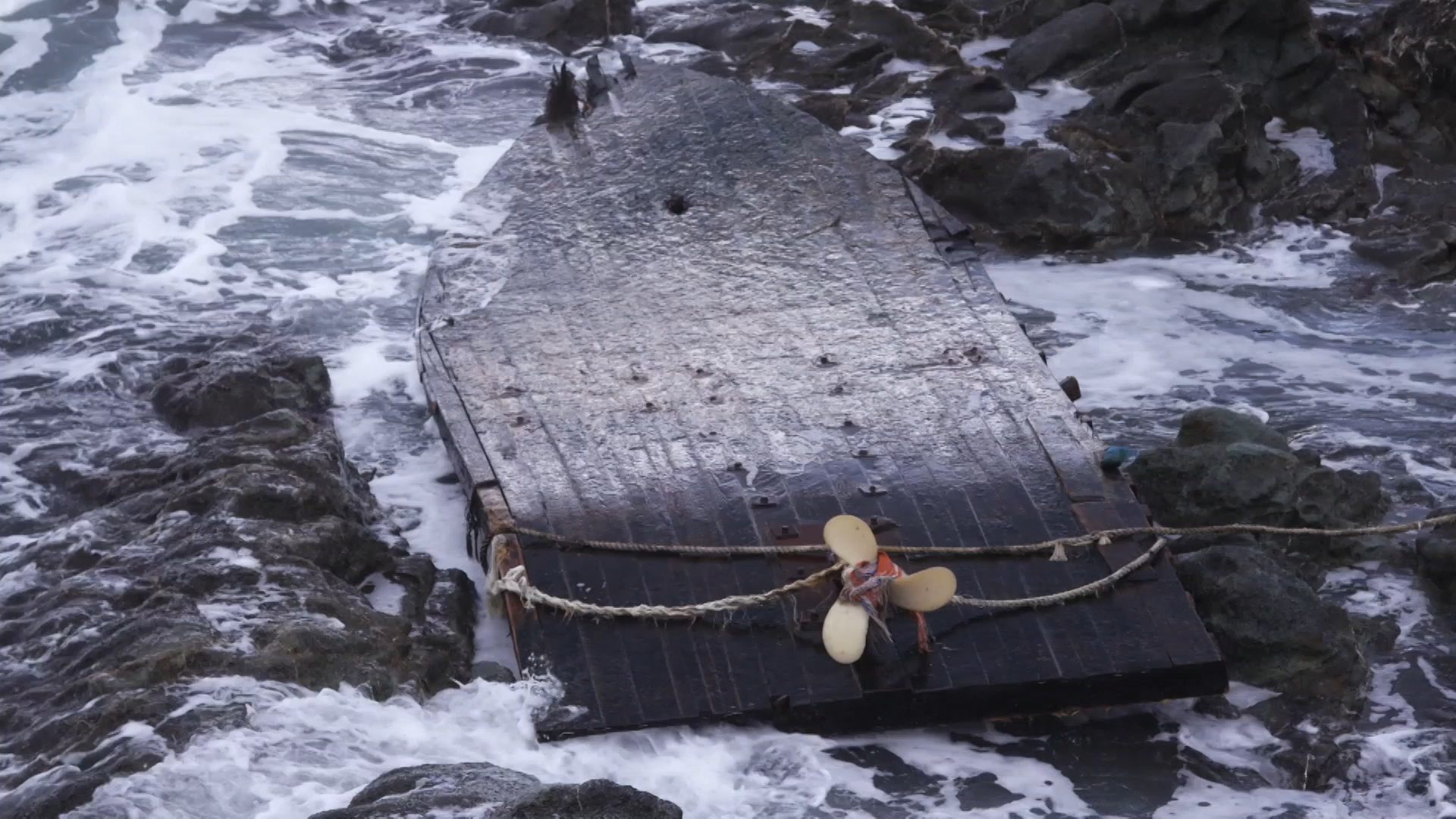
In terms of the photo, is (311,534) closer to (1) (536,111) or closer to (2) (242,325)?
(2) (242,325)

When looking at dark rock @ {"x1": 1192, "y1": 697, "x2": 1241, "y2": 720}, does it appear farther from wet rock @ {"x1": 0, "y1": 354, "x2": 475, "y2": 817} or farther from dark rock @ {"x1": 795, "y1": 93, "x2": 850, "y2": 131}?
dark rock @ {"x1": 795, "y1": 93, "x2": 850, "y2": 131}

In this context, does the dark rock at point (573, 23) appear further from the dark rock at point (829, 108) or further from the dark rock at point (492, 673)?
the dark rock at point (492, 673)

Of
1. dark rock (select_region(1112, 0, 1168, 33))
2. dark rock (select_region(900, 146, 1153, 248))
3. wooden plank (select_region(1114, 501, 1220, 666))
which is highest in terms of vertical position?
wooden plank (select_region(1114, 501, 1220, 666))

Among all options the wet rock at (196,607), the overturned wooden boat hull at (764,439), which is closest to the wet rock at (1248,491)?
the overturned wooden boat hull at (764,439)

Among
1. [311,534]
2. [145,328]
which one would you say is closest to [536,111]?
[145,328]

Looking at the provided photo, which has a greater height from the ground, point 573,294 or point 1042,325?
point 573,294

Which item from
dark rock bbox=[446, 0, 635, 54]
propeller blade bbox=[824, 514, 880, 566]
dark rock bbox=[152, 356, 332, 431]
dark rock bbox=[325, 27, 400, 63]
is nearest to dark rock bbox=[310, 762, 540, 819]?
propeller blade bbox=[824, 514, 880, 566]
